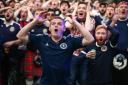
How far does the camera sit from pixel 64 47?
759 centimetres

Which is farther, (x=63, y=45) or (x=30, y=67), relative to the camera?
(x=30, y=67)

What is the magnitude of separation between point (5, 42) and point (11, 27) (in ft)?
1.26

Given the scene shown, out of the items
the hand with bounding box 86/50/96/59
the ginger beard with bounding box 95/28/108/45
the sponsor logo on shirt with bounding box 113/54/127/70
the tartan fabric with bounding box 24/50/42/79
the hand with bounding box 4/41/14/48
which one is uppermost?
the ginger beard with bounding box 95/28/108/45

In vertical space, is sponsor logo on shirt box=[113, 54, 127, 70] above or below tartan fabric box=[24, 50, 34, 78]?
above

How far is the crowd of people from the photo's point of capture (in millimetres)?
7586

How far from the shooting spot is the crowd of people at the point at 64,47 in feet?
24.9

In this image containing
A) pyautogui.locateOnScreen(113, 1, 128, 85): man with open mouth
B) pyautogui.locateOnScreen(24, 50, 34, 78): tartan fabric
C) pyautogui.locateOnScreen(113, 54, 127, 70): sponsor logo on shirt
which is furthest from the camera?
pyautogui.locateOnScreen(24, 50, 34, 78): tartan fabric

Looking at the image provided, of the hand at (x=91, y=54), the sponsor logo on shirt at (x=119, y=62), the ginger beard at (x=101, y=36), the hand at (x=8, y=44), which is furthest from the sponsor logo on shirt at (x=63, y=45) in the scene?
the hand at (x=8, y=44)

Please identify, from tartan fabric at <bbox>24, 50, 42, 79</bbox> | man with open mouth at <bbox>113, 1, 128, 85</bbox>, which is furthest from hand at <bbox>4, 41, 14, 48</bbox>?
man with open mouth at <bbox>113, 1, 128, 85</bbox>

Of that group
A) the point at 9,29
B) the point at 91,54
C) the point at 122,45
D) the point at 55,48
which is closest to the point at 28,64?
the point at 9,29

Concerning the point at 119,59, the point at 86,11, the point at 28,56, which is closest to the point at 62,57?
the point at 119,59

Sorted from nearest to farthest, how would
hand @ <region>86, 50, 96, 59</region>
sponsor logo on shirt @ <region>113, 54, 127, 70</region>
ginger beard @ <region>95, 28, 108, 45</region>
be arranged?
hand @ <region>86, 50, 96, 59</region> < ginger beard @ <region>95, 28, 108, 45</region> < sponsor logo on shirt @ <region>113, 54, 127, 70</region>

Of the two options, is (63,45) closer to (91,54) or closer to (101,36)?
(91,54)

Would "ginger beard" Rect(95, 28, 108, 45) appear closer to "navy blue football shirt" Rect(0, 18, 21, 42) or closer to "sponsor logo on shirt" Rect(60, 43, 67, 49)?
"sponsor logo on shirt" Rect(60, 43, 67, 49)
